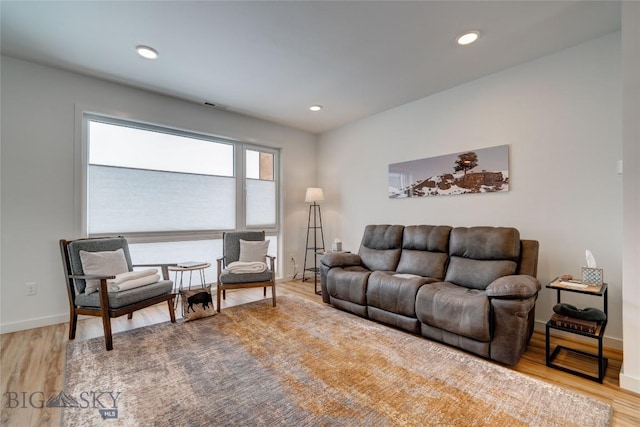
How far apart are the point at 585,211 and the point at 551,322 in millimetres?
1152

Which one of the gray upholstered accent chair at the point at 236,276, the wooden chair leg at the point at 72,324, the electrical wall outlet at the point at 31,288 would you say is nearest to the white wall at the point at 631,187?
the gray upholstered accent chair at the point at 236,276

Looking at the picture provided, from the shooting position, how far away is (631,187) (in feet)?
6.12

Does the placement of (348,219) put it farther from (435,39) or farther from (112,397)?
(112,397)

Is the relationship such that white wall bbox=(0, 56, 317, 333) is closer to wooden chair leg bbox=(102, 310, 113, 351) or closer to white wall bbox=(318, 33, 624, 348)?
wooden chair leg bbox=(102, 310, 113, 351)

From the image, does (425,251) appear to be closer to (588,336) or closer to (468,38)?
(588,336)

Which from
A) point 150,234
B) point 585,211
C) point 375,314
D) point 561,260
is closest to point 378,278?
point 375,314

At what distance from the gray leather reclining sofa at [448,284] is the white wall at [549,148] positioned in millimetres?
390

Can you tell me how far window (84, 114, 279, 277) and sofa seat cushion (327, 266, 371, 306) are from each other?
6.18 ft

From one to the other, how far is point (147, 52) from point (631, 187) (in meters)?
4.08

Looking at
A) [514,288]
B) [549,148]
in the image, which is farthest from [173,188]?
[549,148]

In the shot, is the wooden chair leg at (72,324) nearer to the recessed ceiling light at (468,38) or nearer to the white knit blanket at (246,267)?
the white knit blanket at (246,267)

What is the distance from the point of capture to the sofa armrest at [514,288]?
2084 millimetres

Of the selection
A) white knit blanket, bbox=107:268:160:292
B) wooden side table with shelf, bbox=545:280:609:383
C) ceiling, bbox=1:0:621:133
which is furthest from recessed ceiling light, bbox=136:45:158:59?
wooden side table with shelf, bbox=545:280:609:383

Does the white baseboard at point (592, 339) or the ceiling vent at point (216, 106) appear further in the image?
the ceiling vent at point (216, 106)
